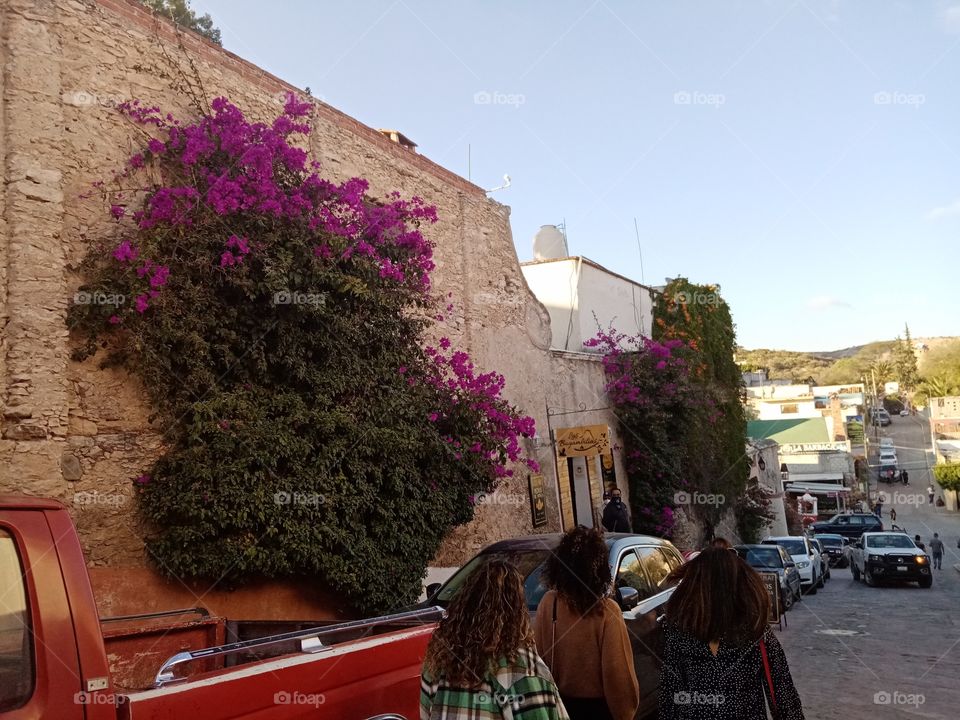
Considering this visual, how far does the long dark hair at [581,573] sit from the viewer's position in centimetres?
437

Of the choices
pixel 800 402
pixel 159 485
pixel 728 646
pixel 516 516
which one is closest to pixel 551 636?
pixel 728 646

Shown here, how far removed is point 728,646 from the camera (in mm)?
3611

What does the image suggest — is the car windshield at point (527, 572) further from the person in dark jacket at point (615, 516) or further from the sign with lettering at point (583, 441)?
the sign with lettering at point (583, 441)

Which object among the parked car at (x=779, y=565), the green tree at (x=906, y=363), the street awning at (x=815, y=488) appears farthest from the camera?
the green tree at (x=906, y=363)

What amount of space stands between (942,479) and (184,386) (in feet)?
207

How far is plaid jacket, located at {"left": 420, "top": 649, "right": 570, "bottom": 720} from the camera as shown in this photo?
3.15 meters

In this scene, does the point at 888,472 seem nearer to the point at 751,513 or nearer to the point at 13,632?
the point at 751,513

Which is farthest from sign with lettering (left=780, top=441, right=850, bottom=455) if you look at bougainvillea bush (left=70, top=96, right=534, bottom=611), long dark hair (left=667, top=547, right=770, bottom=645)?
long dark hair (left=667, top=547, right=770, bottom=645)

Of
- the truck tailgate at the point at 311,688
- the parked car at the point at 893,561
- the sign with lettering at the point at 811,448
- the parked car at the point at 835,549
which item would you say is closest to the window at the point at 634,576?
the truck tailgate at the point at 311,688

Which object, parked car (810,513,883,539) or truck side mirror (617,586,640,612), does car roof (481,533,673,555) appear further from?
parked car (810,513,883,539)

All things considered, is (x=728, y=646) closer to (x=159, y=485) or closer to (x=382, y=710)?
(x=382, y=710)

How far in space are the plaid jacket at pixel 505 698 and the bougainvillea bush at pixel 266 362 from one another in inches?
228

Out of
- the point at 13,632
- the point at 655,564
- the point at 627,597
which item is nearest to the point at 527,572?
the point at 627,597

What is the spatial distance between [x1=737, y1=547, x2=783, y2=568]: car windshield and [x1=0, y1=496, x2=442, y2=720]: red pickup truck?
54.9ft
